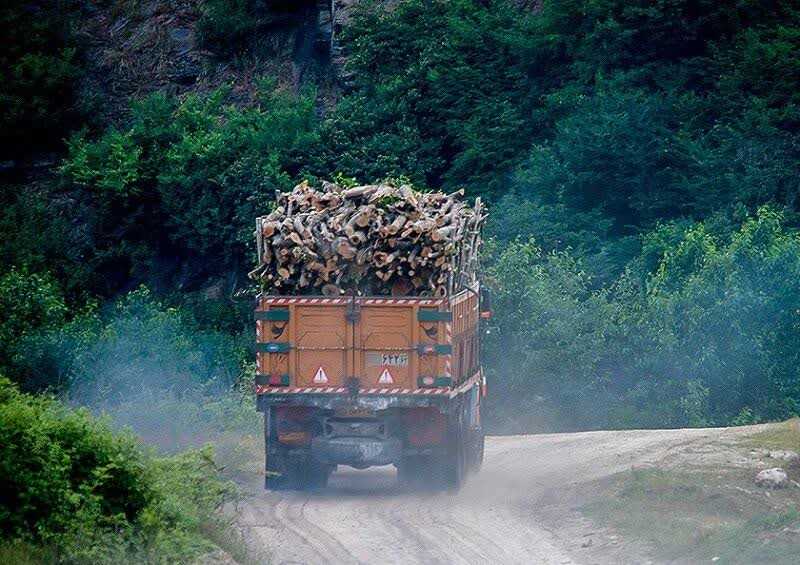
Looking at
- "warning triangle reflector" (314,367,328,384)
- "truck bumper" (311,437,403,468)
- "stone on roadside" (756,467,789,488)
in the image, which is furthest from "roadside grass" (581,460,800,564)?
"warning triangle reflector" (314,367,328,384)

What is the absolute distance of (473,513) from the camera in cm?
1560

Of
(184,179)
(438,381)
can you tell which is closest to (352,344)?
(438,381)

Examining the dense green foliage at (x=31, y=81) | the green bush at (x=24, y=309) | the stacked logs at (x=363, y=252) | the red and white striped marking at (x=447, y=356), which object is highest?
the dense green foliage at (x=31, y=81)

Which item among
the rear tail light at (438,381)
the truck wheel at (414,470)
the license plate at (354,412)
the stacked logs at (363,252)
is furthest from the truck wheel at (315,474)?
the stacked logs at (363,252)

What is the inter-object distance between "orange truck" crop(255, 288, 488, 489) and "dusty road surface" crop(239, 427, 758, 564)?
60cm

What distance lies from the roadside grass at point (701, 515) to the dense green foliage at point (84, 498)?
15.2 feet

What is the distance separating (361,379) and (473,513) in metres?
2.08

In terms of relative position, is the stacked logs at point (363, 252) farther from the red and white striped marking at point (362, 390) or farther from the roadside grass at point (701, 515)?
the roadside grass at point (701, 515)

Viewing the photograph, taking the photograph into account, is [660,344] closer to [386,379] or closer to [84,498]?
[386,379]

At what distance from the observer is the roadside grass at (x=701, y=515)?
1289 centimetres

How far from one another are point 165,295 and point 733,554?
22064 mm

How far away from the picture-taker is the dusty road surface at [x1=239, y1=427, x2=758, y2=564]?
44.9ft

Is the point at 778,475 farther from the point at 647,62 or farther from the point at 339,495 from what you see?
the point at 647,62

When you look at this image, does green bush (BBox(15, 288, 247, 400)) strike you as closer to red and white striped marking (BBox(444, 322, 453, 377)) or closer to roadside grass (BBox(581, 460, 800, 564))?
red and white striped marking (BBox(444, 322, 453, 377))
